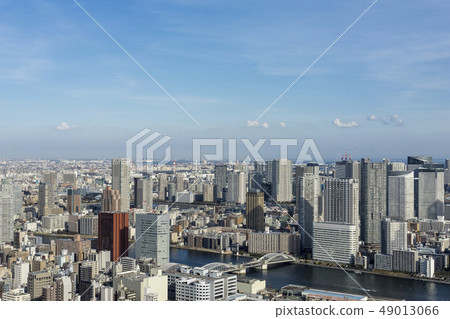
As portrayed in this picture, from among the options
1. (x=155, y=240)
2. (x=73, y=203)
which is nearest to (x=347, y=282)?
(x=155, y=240)

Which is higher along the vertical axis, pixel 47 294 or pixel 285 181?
pixel 285 181

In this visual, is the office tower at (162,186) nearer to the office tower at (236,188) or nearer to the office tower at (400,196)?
the office tower at (236,188)

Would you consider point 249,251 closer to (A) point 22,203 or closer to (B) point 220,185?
(B) point 220,185

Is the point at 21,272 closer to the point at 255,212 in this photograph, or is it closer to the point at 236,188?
the point at 255,212

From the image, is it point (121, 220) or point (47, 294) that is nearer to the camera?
point (47, 294)

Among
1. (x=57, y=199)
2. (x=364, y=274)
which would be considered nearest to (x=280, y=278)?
(x=364, y=274)

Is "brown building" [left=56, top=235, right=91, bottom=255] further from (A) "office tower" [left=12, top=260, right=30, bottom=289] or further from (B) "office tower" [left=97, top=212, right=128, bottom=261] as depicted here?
(A) "office tower" [left=12, top=260, right=30, bottom=289]

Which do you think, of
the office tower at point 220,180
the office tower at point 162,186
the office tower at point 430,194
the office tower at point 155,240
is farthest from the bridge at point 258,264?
the office tower at point 162,186

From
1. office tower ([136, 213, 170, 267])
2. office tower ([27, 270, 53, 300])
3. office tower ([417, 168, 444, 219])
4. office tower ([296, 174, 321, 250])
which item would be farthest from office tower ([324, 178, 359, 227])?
office tower ([27, 270, 53, 300])
